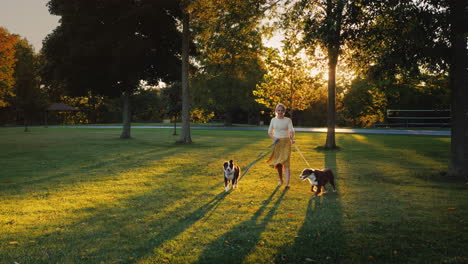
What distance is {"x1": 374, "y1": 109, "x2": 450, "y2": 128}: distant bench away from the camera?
43963 mm

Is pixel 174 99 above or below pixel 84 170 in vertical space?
above

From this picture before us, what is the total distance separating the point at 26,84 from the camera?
5778 cm

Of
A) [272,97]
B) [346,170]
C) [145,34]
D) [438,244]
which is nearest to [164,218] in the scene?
[438,244]

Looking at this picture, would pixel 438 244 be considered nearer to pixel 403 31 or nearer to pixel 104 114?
pixel 403 31

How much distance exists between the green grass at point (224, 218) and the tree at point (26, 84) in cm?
5349

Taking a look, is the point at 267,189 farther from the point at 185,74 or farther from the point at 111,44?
the point at 111,44

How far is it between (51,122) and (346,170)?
64.6m

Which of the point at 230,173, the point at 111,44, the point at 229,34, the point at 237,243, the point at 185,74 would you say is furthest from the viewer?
the point at 111,44

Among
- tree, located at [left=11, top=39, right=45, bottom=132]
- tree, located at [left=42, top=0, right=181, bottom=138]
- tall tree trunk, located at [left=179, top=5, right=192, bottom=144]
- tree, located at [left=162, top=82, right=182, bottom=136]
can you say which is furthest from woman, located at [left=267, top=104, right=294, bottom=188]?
tree, located at [left=11, top=39, right=45, bottom=132]

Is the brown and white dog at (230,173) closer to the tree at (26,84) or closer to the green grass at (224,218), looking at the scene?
the green grass at (224,218)

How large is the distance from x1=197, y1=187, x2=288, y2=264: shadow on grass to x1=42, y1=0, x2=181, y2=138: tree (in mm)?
19675

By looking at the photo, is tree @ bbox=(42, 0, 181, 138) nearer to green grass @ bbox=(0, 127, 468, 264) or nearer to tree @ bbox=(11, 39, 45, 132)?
green grass @ bbox=(0, 127, 468, 264)

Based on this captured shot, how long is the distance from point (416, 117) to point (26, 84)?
61140 mm

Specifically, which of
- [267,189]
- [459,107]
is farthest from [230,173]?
[459,107]
